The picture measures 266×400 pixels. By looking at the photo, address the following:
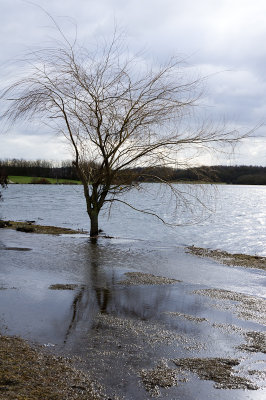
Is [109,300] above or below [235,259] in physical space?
above

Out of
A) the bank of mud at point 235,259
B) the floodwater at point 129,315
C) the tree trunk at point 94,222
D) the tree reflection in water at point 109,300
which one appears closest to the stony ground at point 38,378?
the floodwater at point 129,315

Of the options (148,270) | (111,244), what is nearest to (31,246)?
(111,244)

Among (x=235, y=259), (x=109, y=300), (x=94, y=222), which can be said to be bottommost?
(x=235, y=259)

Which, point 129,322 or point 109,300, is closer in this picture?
point 129,322

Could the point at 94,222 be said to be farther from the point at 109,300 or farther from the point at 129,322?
the point at 129,322

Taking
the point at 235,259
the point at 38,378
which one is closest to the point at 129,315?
the point at 38,378

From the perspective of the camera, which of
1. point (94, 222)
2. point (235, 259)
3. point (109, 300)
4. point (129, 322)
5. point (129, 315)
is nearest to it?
point (129, 322)

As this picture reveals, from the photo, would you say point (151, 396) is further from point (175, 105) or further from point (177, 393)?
point (175, 105)

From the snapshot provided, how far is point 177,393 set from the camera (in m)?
4.21

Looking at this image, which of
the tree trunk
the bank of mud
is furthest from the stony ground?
the tree trunk

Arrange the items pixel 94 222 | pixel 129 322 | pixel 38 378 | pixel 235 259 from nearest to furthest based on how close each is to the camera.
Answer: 1. pixel 38 378
2. pixel 129 322
3. pixel 235 259
4. pixel 94 222

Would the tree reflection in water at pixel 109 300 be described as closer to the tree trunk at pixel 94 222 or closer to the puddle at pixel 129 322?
the puddle at pixel 129 322

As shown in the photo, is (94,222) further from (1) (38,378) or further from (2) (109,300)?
(1) (38,378)

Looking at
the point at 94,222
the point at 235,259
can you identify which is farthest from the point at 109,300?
the point at 94,222
